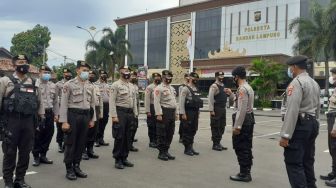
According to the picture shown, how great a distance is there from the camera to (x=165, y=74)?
8.78 metres

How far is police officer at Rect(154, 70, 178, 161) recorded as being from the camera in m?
8.38

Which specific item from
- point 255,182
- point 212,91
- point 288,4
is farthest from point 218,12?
point 255,182

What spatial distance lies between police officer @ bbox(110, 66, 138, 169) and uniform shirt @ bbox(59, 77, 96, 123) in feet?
2.67

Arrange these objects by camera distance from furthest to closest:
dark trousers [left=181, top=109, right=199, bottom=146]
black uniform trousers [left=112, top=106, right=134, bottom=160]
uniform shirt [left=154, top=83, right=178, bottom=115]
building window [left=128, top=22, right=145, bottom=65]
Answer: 1. building window [left=128, top=22, right=145, bottom=65]
2. dark trousers [left=181, top=109, right=199, bottom=146]
3. uniform shirt [left=154, top=83, right=178, bottom=115]
4. black uniform trousers [left=112, top=106, right=134, bottom=160]

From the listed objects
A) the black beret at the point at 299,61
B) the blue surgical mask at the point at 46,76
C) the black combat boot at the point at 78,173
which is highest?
the black beret at the point at 299,61

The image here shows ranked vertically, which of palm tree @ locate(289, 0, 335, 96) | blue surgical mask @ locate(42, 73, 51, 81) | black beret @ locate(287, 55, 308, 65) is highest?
palm tree @ locate(289, 0, 335, 96)

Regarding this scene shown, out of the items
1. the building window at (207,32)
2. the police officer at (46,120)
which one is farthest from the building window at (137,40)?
the police officer at (46,120)

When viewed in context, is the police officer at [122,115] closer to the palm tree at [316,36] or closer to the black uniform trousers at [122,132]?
the black uniform trousers at [122,132]

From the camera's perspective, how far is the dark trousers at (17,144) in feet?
18.4

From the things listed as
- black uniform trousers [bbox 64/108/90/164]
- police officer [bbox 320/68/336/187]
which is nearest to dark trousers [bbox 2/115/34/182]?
black uniform trousers [bbox 64/108/90/164]

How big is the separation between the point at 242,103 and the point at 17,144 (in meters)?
3.71

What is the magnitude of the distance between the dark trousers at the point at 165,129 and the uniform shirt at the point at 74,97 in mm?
2154

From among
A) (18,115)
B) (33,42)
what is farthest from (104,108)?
(33,42)

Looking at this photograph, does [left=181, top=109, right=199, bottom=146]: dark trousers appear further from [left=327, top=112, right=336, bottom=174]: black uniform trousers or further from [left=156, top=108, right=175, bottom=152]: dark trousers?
[left=327, top=112, right=336, bottom=174]: black uniform trousers
